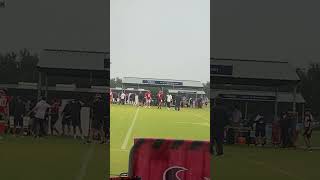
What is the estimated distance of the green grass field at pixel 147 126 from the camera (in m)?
3.38

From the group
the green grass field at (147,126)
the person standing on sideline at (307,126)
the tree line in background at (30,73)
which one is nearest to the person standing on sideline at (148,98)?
the green grass field at (147,126)

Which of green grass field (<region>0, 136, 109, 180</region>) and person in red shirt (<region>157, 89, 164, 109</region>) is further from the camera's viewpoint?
green grass field (<region>0, 136, 109, 180</region>)

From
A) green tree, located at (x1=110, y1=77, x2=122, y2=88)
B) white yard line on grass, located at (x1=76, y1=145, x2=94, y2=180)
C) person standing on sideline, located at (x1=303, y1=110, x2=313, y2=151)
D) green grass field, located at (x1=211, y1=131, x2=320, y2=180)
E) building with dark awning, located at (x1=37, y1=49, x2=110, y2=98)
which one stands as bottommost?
green grass field, located at (x1=211, y1=131, x2=320, y2=180)

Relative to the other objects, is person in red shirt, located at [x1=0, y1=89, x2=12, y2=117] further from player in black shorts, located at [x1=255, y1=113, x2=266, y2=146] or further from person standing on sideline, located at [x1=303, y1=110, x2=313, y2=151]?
person standing on sideline, located at [x1=303, y1=110, x2=313, y2=151]

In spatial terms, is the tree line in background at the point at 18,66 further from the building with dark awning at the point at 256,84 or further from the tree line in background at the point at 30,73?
the building with dark awning at the point at 256,84

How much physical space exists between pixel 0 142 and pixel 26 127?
1.18 m

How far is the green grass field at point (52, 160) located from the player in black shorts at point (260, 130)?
3.51 meters

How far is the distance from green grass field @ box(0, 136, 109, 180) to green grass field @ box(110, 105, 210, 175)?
1.05m

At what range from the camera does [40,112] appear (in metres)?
8.80

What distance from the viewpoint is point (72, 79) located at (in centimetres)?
764

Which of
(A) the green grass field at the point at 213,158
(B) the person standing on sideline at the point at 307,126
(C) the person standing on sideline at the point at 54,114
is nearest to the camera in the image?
(A) the green grass field at the point at 213,158

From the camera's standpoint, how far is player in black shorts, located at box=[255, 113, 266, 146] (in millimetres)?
8969

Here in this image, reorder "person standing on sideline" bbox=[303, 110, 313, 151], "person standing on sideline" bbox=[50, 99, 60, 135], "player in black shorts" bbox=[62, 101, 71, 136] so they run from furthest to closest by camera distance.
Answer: "person standing on sideline" bbox=[50, 99, 60, 135] → "player in black shorts" bbox=[62, 101, 71, 136] → "person standing on sideline" bbox=[303, 110, 313, 151]

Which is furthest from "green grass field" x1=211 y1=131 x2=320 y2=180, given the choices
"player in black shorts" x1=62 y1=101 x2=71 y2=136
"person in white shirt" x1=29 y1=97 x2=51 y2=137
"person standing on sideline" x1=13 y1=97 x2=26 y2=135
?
"person standing on sideline" x1=13 y1=97 x2=26 y2=135
